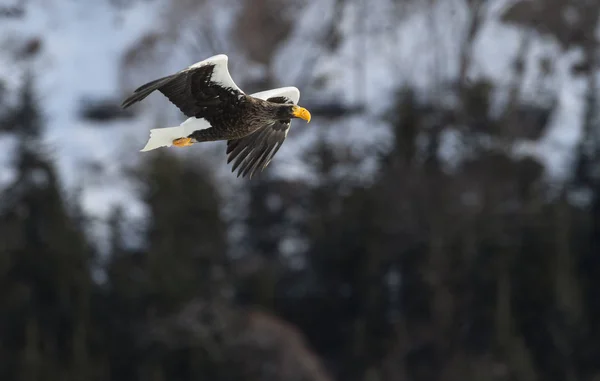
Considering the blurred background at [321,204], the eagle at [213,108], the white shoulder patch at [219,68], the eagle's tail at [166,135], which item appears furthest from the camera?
the blurred background at [321,204]

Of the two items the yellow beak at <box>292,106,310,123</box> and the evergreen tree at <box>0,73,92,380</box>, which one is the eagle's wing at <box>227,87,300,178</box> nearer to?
the yellow beak at <box>292,106,310,123</box>

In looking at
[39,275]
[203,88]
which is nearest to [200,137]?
[203,88]

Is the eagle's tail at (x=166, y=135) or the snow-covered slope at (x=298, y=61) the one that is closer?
the eagle's tail at (x=166, y=135)

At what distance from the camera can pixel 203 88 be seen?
37.4 ft

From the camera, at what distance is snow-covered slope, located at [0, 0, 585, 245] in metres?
28.8

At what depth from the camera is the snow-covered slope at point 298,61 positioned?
A: 28812 mm

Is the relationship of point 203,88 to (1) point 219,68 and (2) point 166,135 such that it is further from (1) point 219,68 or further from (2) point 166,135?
(2) point 166,135

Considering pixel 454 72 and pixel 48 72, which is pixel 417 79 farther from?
pixel 48 72

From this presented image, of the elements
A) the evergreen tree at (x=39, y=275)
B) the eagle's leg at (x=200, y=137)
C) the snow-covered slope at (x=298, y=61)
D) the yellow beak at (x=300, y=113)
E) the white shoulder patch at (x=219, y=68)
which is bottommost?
the eagle's leg at (x=200, y=137)

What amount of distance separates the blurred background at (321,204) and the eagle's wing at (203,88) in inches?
483

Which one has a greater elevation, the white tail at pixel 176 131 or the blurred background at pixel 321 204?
the blurred background at pixel 321 204

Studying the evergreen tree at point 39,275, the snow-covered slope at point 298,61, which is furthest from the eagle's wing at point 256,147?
the snow-covered slope at point 298,61

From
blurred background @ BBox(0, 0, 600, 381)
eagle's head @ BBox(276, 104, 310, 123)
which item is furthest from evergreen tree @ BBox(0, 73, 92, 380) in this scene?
eagle's head @ BBox(276, 104, 310, 123)

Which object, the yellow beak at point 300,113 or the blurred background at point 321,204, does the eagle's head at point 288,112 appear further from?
the blurred background at point 321,204
